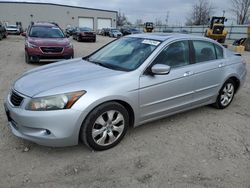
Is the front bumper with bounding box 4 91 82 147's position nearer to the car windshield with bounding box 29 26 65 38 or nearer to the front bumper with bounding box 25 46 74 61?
the front bumper with bounding box 25 46 74 61

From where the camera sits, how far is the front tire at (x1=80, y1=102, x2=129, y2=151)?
117 inches

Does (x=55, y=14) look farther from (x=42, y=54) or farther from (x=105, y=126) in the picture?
(x=105, y=126)

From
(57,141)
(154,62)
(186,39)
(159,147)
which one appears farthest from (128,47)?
(57,141)

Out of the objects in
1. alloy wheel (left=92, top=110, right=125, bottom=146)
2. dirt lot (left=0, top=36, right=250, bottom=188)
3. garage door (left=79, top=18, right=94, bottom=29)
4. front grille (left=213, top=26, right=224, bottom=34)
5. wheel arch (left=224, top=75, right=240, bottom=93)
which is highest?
garage door (left=79, top=18, right=94, bottom=29)

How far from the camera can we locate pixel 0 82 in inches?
253

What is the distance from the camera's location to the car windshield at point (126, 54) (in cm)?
356

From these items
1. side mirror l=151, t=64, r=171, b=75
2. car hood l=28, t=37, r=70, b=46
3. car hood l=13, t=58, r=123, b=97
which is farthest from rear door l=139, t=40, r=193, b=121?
car hood l=28, t=37, r=70, b=46

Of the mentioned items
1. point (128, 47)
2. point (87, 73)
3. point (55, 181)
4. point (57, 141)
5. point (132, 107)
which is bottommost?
point (55, 181)

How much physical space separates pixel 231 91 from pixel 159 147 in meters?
2.43

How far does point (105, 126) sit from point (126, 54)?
1.32m

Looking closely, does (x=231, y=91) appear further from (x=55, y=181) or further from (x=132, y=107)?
(x=55, y=181)

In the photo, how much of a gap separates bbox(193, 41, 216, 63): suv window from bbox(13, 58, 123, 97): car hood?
5.35 feet

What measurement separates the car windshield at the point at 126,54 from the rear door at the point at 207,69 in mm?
881

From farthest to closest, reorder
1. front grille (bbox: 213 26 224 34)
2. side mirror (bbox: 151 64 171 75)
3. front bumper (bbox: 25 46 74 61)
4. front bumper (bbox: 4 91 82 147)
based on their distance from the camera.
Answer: front grille (bbox: 213 26 224 34) → front bumper (bbox: 25 46 74 61) → side mirror (bbox: 151 64 171 75) → front bumper (bbox: 4 91 82 147)
